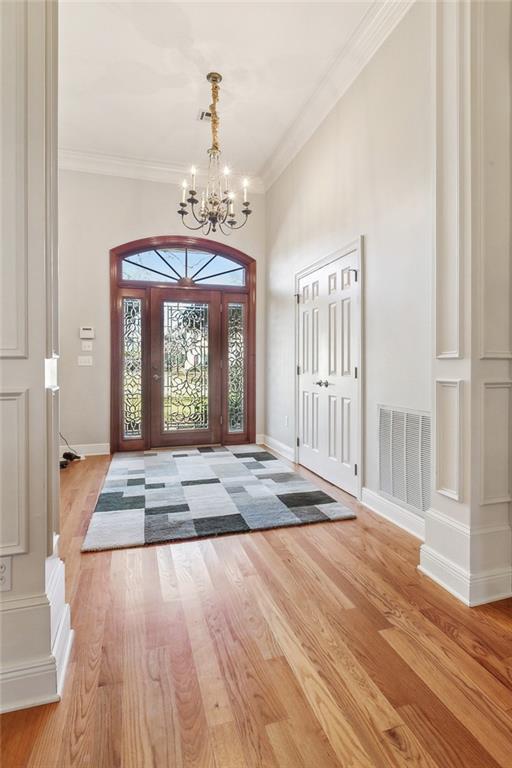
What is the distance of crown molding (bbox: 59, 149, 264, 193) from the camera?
481cm

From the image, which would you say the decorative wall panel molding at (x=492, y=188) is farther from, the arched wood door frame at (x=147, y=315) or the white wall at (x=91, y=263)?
the white wall at (x=91, y=263)

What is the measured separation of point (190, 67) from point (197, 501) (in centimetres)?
361

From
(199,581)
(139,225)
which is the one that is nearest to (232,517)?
(199,581)

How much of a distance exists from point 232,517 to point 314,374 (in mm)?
1762

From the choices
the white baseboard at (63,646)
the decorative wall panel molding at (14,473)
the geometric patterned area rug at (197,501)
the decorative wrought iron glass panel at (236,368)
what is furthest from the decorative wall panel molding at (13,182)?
the decorative wrought iron glass panel at (236,368)

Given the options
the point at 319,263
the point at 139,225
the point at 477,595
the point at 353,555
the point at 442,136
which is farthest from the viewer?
the point at 139,225

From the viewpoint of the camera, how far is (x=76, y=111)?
4.02 metres

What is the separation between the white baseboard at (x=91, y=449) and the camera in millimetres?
4914

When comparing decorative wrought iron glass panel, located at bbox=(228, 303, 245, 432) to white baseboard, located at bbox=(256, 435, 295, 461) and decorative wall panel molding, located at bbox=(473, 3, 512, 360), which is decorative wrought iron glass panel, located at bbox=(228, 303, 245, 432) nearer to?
white baseboard, located at bbox=(256, 435, 295, 461)

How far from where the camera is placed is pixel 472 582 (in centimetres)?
181

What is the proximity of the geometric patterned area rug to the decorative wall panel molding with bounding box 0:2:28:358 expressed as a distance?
161 cm

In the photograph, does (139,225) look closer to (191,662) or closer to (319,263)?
(319,263)

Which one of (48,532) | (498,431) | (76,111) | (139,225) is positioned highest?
(76,111)

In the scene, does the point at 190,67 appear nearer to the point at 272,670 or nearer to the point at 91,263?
the point at 91,263
